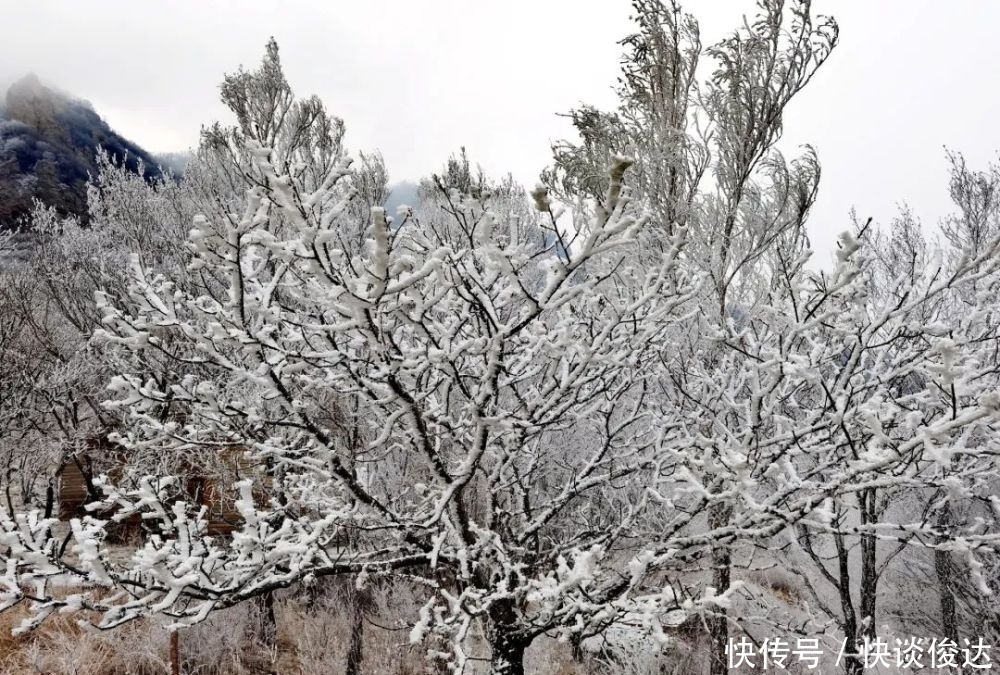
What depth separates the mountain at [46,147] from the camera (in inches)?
1490

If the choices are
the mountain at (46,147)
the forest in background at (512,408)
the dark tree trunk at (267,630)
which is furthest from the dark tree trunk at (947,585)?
the mountain at (46,147)

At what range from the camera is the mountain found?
37.8 meters

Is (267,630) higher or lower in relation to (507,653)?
lower

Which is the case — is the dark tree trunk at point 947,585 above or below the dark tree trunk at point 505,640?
below

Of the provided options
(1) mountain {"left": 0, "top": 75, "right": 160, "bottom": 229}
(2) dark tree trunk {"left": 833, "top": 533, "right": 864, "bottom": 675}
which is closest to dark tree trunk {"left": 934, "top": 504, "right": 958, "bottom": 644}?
(2) dark tree trunk {"left": 833, "top": 533, "right": 864, "bottom": 675}

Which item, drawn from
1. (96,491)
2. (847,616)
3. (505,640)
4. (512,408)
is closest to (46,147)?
(96,491)

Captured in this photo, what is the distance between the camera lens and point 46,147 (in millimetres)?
44281

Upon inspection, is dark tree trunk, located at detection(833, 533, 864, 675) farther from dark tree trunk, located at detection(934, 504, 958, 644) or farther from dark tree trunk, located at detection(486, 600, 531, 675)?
dark tree trunk, located at detection(486, 600, 531, 675)

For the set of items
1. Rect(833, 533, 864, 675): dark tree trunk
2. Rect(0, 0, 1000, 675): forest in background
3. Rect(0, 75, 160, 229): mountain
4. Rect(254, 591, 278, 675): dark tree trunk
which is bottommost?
Rect(254, 591, 278, 675): dark tree trunk

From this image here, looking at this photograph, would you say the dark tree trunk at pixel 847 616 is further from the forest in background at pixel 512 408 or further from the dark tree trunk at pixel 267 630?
the dark tree trunk at pixel 267 630

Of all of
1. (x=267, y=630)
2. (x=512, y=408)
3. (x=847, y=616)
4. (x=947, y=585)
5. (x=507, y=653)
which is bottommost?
(x=267, y=630)

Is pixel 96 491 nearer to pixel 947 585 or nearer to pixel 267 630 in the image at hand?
pixel 267 630

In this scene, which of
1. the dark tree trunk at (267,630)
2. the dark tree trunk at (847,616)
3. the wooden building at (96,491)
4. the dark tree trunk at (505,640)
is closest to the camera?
the dark tree trunk at (505,640)

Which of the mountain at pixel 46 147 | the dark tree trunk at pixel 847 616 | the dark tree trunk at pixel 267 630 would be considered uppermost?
the mountain at pixel 46 147
